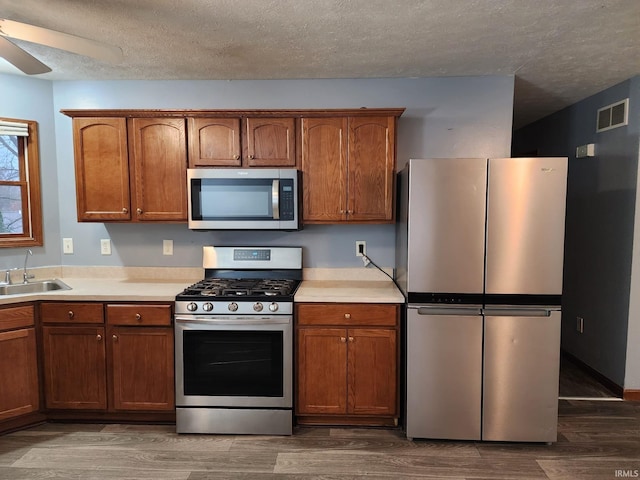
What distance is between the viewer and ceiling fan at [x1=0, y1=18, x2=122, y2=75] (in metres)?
1.60

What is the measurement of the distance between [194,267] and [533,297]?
2470 millimetres

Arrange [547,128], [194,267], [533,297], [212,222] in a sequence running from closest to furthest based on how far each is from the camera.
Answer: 1. [533,297]
2. [212,222]
3. [194,267]
4. [547,128]

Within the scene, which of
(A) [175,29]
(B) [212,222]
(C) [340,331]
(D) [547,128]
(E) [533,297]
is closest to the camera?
(A) [175,29]

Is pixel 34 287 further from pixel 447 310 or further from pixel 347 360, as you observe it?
pixel 447 310

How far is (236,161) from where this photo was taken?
107 inches

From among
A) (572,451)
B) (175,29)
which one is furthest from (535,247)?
(175,29)

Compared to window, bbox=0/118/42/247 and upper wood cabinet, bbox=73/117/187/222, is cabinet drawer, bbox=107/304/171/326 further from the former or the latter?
window, bbox=0/118/42/247

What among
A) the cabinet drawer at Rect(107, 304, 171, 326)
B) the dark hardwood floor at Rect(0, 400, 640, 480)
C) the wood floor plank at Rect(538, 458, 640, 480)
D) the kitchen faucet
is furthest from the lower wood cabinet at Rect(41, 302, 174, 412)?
the wood floor plank at Rect(538, 458, 640, 480)

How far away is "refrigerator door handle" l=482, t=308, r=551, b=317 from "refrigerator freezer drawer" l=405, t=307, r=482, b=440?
76mm

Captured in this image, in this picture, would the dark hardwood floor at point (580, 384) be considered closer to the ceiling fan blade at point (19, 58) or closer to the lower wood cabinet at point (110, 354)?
the lower wood cabinet at point (110, 354)

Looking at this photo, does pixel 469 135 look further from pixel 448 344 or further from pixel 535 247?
pixel 448 344

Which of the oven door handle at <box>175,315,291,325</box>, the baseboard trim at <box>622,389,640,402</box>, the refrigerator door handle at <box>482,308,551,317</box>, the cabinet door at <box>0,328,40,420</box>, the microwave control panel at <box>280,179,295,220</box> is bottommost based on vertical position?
the baseboard trim at <box>622,389,640,402</box>

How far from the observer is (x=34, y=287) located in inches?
112

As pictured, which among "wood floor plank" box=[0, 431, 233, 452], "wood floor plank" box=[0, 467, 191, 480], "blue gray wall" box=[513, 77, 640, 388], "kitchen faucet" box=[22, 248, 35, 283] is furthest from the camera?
"blue gray wall" box=[513, 77, 640, 388]
